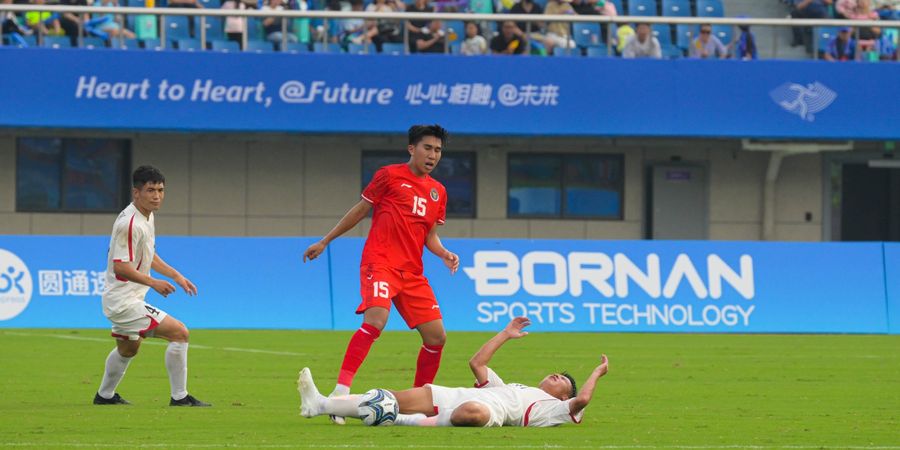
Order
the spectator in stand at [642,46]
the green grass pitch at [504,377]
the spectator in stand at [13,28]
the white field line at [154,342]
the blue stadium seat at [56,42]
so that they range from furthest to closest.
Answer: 1. the spectator in stand at [642,46]
2. the blue stadium seat at [56,42]
3. the spectator in stand at [13,28]
4. the white field line at [154,342]
5. the green grass pitch at [504,377]

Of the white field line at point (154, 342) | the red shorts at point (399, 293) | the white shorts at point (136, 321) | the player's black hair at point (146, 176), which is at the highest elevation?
the player's black hair at point (146, 176)

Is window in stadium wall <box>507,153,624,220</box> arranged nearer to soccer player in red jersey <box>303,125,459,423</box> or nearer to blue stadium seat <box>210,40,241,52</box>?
blue stadium seat <box>210,40,241,52</box>

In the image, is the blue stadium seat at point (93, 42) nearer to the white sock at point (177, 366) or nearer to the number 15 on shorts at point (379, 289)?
the white sock at point (177, 366)

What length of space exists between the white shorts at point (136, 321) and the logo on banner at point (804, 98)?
19382 mm

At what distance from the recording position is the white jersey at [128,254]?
11.6m

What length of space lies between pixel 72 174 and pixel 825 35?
1467 centimetres

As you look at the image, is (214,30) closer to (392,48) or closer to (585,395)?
(392,48)

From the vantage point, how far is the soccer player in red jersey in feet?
37.0

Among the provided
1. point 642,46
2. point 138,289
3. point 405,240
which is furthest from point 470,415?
point 642,46

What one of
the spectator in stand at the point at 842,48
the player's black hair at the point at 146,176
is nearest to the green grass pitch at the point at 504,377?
the player's black hair at the point at 146,176

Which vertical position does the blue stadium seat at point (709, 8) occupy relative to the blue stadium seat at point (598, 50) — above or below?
above

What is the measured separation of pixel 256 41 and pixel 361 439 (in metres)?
19.3

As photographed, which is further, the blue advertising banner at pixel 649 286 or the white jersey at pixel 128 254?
the blue advertising banner at pixel 649 286

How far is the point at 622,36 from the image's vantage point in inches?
1136
